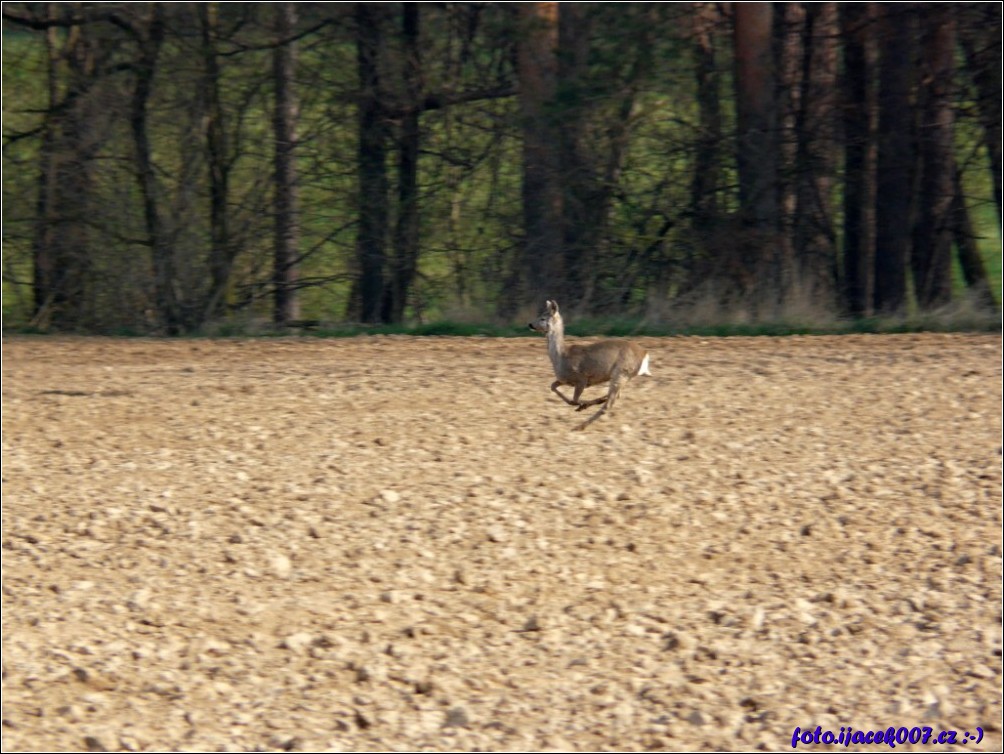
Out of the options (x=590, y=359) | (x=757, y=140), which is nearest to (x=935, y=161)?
(x=757, y=140)

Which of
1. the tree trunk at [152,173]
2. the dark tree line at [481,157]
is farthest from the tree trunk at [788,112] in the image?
the tree trunk at [152,173]

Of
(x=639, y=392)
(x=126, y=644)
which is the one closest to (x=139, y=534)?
(x=126, y=644)

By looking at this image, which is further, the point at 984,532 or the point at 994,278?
the point at 994,278

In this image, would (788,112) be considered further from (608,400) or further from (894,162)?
(608,400)

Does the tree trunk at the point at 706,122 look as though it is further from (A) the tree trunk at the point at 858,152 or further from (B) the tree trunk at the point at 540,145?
(B) the tree trunk at the point at 540,145

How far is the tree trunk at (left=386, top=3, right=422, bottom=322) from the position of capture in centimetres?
2027

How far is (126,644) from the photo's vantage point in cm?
754

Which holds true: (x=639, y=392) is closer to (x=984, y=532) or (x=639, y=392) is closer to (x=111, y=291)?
(x=984, y=532)

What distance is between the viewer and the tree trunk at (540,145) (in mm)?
19516

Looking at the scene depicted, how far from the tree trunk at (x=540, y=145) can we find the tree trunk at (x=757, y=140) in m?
2.52

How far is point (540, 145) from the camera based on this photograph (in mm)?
19641

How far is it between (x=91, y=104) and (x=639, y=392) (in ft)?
35.9

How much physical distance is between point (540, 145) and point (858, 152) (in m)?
4.39

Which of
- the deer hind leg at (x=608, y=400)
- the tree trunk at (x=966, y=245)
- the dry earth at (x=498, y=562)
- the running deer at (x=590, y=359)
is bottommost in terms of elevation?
the dry earth at (x=498, y=562)
